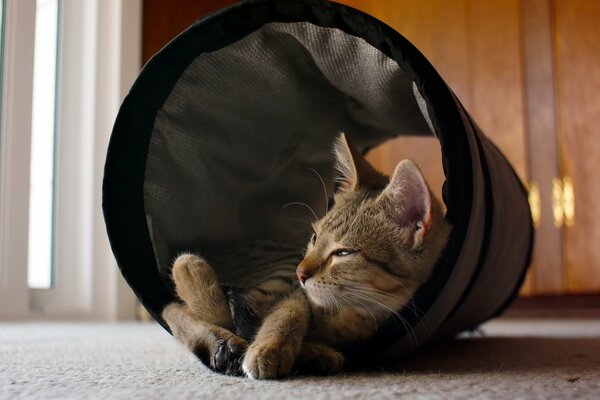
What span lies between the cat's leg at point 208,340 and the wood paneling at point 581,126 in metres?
2.08

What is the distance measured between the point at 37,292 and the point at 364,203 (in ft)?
6.21

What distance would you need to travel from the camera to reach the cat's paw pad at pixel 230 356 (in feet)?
3.13

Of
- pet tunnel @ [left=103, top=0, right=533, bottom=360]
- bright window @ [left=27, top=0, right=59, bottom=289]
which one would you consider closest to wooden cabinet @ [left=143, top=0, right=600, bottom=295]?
bright window @ [left=27, top=0, right=59, bottom=289]

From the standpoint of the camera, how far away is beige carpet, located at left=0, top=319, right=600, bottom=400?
79cm

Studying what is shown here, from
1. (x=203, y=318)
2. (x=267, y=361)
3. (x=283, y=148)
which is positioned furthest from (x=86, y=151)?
(x=267, y=361)

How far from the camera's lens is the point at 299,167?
4.99 ft

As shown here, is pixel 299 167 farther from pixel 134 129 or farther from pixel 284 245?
pixel 134 129

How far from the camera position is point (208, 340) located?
39.7 inches

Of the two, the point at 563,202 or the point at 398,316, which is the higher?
the point at 563,202

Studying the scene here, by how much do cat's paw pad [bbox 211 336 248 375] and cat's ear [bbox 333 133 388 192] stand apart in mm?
369

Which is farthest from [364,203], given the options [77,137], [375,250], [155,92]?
[77,137]

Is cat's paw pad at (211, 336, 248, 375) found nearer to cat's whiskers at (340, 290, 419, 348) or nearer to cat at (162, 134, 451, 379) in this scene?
cat at (162, 134, 451, 379)

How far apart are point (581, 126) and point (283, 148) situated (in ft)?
5.67

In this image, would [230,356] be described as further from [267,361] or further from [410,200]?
[410,200]
